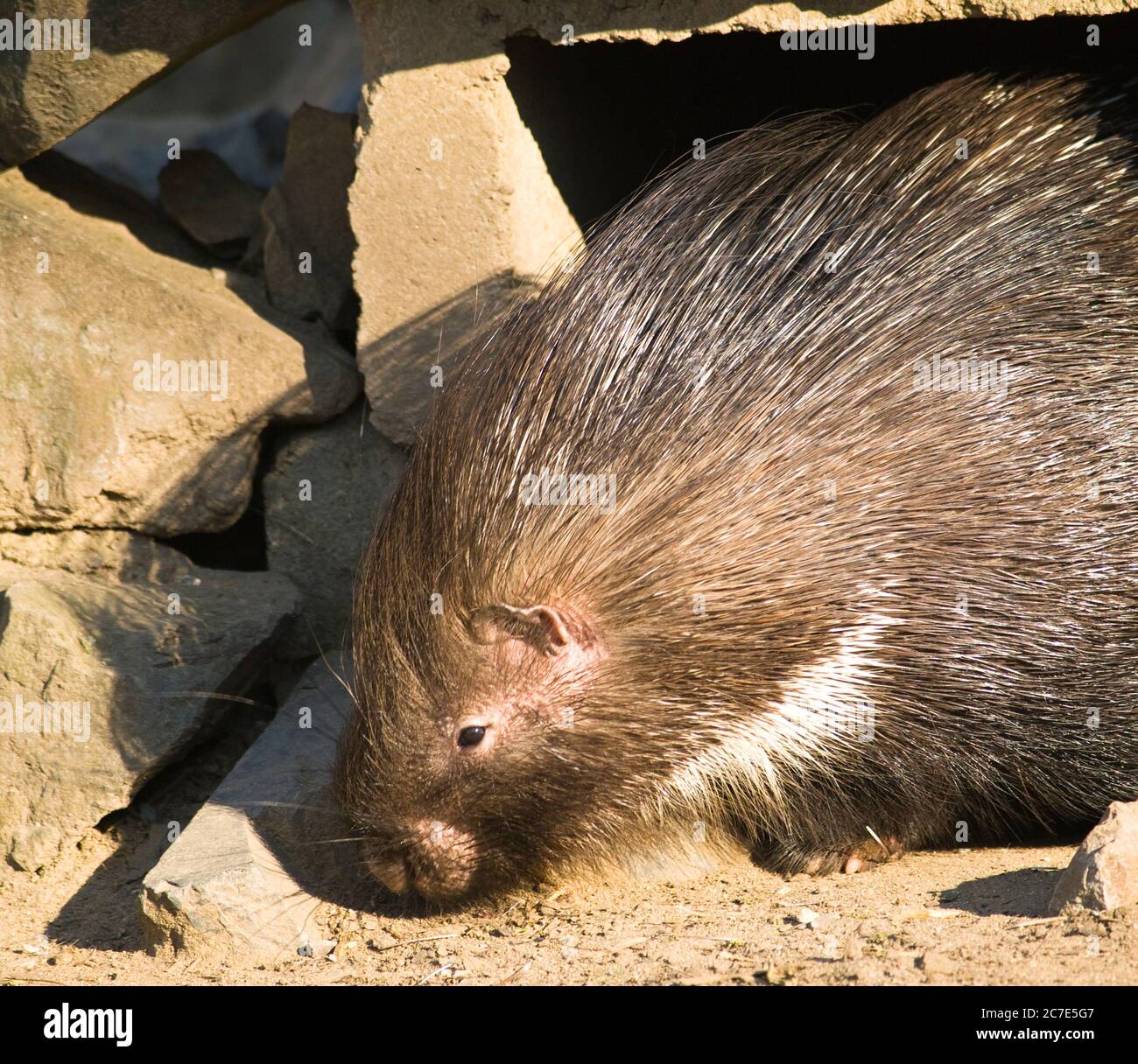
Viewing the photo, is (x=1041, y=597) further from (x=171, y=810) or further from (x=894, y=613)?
(x=171, y=810)

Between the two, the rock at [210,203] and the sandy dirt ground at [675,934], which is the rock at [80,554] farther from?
the rock at [210,203]

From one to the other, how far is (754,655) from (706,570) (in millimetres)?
222

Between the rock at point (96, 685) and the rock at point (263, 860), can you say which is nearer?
the rock at point (263, 860)

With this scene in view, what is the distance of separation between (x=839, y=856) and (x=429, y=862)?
40.1 inches

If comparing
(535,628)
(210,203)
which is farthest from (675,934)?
(210,203)

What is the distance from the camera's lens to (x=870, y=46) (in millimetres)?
3412

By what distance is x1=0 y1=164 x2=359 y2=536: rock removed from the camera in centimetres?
396

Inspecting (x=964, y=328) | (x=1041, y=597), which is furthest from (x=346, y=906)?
(x=964, y=328)

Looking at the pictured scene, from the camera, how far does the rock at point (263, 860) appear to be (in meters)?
3.04

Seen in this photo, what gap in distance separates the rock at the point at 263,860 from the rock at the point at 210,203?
5.83 ft

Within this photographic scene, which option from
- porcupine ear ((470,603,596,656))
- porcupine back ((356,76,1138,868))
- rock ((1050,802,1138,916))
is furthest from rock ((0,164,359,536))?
rock ((1050,802,1138,916))

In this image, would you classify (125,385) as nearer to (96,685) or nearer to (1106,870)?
(96,685)

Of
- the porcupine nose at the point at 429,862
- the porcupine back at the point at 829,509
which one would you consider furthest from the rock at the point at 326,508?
the porcupine nose at the point at 429,862

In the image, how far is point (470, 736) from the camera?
116 inches
